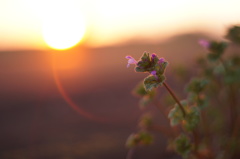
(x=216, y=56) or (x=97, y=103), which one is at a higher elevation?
(x=97, y=103)

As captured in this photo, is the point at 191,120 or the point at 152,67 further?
the point at 191,120

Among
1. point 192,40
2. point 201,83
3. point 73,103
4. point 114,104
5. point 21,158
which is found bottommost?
point 201,83

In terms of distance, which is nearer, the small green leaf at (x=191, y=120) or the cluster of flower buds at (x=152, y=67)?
the cluster of flower buds at (x=152, y=67)

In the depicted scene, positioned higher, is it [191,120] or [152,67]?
[152,67]

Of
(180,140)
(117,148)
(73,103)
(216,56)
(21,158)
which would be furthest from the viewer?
(73,103)

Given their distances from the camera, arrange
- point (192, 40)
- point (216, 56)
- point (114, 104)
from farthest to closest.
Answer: point (192, 40) < point (114, 104) < point (216, 56)

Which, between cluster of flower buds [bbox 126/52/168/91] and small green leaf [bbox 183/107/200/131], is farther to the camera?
small green leaf [bbox 183/107/200/131]

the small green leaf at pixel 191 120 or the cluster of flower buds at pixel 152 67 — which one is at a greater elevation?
the cluster of flower buds at pixel 152 67

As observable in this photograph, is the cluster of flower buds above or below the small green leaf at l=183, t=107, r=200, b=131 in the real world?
above

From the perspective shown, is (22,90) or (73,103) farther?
(22,90)

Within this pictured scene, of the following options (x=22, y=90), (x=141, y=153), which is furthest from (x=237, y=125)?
(x=22, y=90)

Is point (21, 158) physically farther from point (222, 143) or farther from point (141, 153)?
→ point (222, 143)
